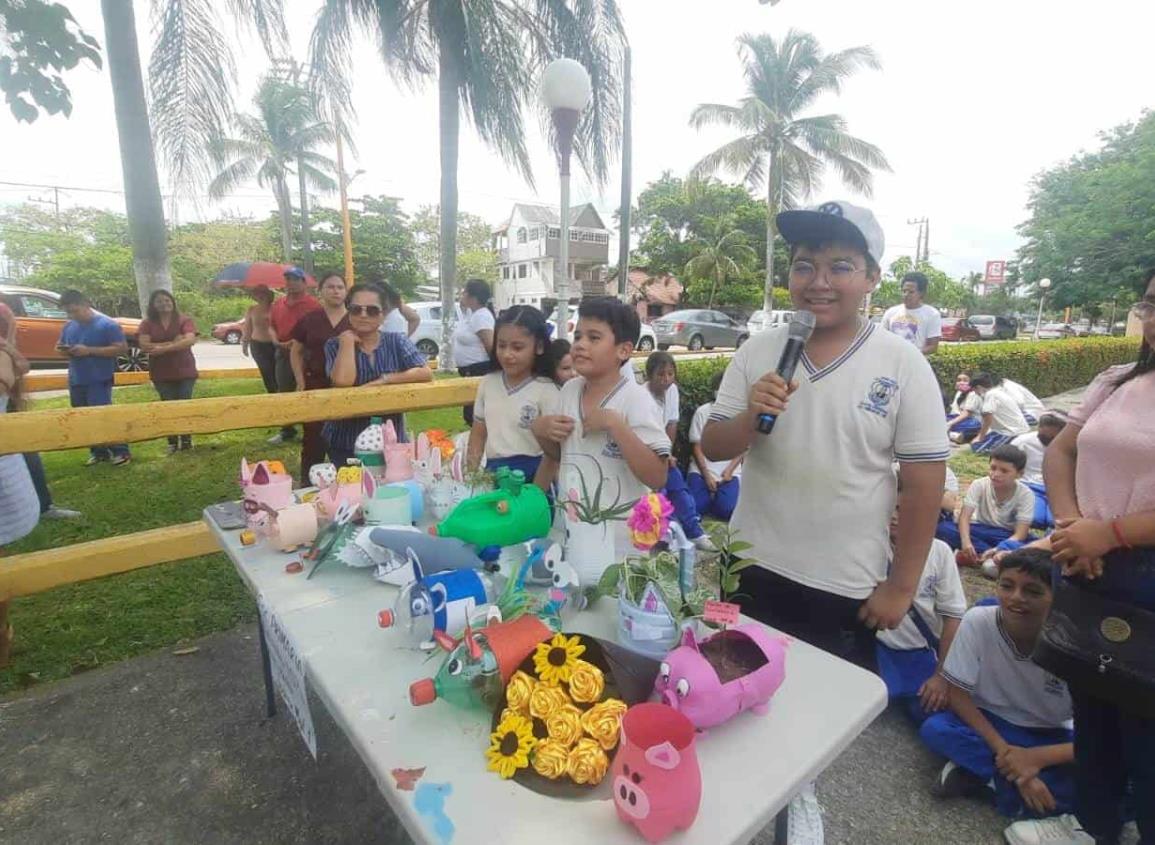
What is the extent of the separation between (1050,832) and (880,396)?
1.38m

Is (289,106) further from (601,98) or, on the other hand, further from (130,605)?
(130,605)

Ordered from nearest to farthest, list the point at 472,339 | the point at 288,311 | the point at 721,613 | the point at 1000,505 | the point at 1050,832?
the point at 721,613, the point at 1050,832, the point at 1000,505, the point at 288,311, the point at 472,339

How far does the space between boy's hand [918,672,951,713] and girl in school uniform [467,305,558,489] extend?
63.0 inches

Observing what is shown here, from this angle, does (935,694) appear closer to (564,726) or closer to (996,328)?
(564,726)

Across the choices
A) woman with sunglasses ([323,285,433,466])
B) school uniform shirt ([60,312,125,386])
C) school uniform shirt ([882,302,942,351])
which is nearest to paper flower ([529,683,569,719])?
woman with sunglasses ([323,285,433,466])

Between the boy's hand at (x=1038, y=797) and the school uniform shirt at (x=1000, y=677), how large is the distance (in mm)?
218

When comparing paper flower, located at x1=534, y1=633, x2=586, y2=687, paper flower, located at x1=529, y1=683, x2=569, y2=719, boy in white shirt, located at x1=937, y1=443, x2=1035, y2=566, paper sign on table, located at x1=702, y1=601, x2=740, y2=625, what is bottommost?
boy in white shirt, located at x1=937, y1=443, x2=1035, y2=566

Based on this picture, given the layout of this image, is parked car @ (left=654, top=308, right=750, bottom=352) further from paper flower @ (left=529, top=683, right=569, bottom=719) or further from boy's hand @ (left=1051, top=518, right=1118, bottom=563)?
paper flower @ (left=529, top=683, right=569, bottom=719)

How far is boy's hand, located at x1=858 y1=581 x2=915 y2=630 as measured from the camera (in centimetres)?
136

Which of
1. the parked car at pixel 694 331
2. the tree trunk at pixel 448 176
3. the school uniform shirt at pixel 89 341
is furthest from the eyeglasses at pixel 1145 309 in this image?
the parked car at pixel 694 331

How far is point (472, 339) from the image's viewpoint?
→ 5.77 m

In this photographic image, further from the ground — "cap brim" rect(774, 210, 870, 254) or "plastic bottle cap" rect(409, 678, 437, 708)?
"cap brim" rect(774, 210, 870, 254)

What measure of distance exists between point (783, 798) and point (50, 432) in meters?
2.56

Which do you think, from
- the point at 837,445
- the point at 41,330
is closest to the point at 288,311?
the point at 837,445
